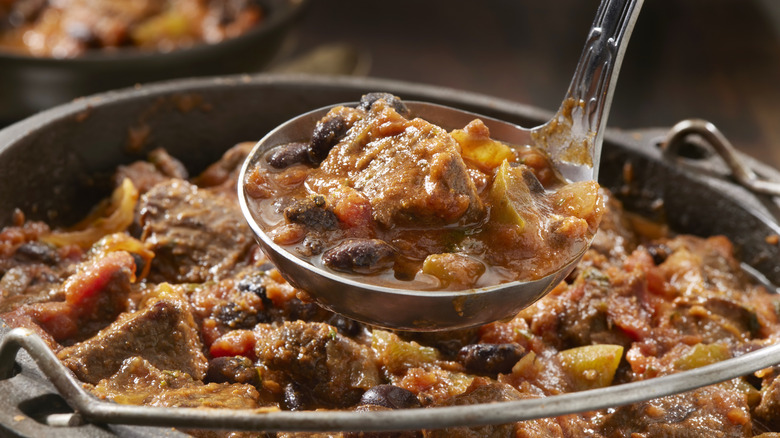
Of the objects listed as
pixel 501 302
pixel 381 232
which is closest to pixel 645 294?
pixel 501 302

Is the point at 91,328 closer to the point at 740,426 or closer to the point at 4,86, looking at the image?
the point at 740,426

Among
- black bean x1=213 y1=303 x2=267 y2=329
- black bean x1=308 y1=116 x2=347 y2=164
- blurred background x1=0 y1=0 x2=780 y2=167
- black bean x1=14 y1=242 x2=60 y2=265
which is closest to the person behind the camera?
black bean x1=308 y1=116 x2=347 y2=164

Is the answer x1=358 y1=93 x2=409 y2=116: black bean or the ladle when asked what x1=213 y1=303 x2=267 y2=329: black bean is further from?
x1=358 y1=93 x2=409 y2=116: black bean

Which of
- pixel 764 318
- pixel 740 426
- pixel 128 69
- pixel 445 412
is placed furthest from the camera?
pixel 128 69

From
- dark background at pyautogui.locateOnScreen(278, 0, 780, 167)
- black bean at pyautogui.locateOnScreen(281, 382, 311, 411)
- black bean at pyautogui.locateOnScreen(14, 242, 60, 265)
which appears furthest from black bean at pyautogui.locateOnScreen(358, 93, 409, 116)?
dark background at pyautogui.locateOnScreen(278, 0, 780, 167)

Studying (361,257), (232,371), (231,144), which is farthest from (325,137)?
(231,144)

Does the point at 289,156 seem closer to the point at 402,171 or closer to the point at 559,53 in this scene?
the point at 402,171
